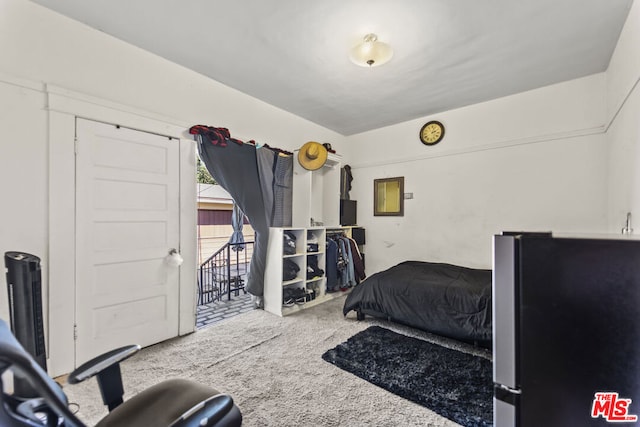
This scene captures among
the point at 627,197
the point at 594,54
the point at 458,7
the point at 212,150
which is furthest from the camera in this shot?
the point at 212,150

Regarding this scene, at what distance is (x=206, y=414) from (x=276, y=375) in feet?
4.39

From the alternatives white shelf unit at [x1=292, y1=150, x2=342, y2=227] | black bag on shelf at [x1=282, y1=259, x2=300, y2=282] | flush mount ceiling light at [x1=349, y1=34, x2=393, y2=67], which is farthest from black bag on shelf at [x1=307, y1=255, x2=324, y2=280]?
flush mount ceiling light at [x1=349, y1=34, x2=393, y2=67]

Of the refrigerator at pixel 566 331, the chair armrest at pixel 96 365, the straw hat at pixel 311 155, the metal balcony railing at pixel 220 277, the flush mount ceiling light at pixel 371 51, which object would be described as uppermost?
the flush mount ceiling light at pixel 371 51

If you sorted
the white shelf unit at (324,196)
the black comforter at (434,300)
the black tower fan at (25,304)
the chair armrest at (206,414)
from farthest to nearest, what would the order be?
the white shelf unit at (324,196)
the black comforter at (434,300)
the black tower fan at (25,304)
the chair armrest at (206,414)

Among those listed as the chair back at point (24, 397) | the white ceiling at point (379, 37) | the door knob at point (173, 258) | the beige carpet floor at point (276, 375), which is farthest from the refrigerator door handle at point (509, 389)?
the door knob at point (173, 258)

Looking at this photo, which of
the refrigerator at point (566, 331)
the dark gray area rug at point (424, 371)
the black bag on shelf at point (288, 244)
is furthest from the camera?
the black bag on shelf at point (288, 244)

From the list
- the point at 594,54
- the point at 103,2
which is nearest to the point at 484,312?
the point at 594,54

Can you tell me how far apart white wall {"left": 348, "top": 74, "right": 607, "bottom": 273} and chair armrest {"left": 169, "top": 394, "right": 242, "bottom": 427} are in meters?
3.60

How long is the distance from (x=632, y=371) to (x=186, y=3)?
9.46ft

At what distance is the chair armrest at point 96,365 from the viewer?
1.09 m

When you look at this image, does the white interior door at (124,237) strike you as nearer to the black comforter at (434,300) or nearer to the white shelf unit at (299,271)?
the white shelf unit at (299,271)

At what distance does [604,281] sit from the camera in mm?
639

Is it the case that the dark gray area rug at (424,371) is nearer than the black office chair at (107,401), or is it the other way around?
the black office chair at (107,401)

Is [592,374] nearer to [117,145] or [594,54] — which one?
[117,145]
